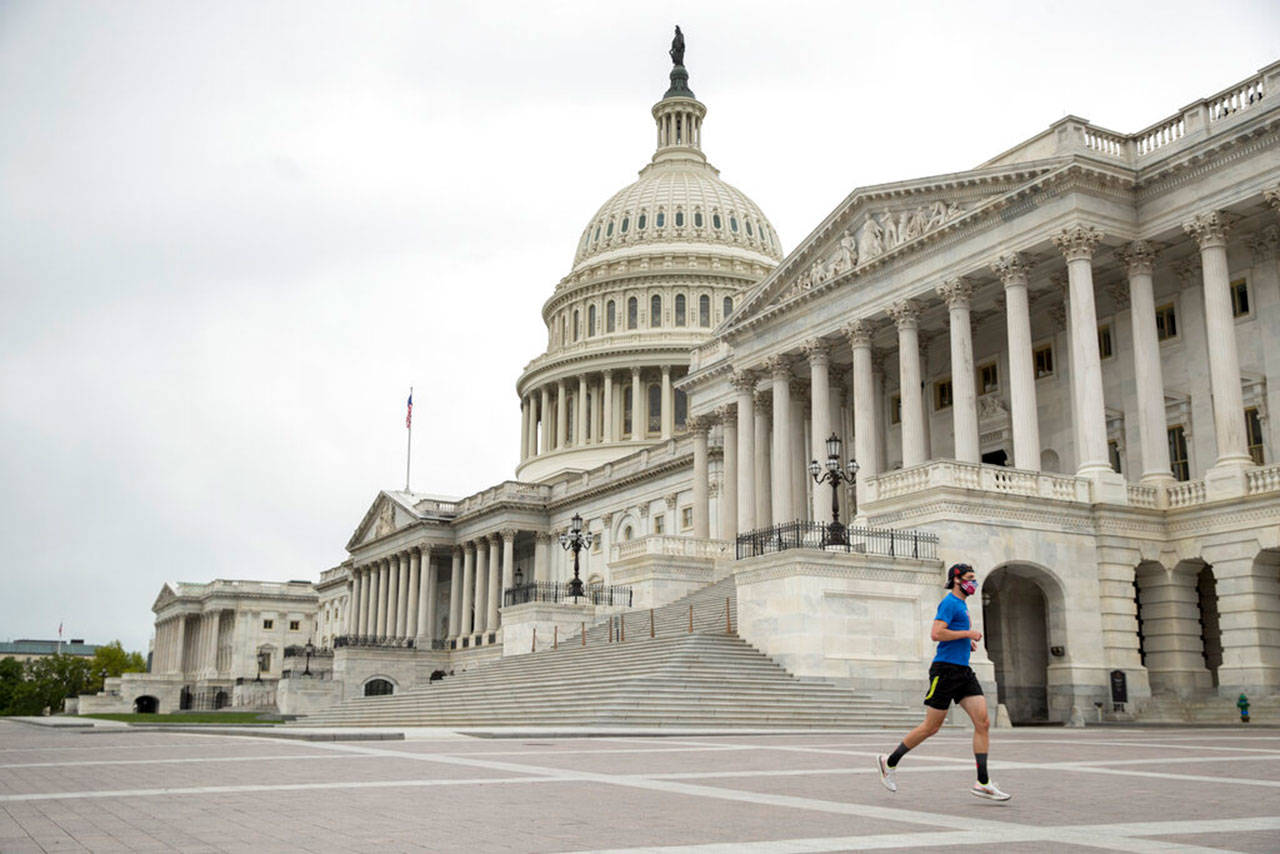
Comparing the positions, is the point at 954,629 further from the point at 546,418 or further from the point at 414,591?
the point at 546,418

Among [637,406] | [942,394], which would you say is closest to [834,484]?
[942,394]

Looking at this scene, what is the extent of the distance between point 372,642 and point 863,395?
55390 millimetres

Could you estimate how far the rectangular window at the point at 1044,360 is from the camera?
4806cm

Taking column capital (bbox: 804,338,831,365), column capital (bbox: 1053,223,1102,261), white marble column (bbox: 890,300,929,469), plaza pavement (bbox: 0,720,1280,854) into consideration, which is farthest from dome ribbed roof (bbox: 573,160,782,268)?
plaza pavement (bbox: 0,720,1280,854)

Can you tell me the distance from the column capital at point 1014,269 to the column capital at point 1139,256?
320 cm

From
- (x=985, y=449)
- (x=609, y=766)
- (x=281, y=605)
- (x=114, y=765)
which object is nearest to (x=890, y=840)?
(x=609, y=766)

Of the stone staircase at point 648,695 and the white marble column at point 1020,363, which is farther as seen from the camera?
the white marble column at point 1020,363

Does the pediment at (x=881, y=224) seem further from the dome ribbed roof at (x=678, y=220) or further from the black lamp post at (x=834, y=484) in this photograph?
the dome ribbed roof at (x=678, y=220)

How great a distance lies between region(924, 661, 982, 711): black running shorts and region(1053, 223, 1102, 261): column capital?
3164 centimetres

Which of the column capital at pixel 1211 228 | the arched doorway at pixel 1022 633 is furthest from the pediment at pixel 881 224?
the arched doorway at pixel 1022 633

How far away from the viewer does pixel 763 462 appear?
5888 centimetres

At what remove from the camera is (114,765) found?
661 inches

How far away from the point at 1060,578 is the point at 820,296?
1912 centimetres

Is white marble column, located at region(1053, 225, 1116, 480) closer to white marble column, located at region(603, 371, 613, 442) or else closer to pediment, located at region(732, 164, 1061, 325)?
pediment, located at region(732, 164, 1061, 325)
